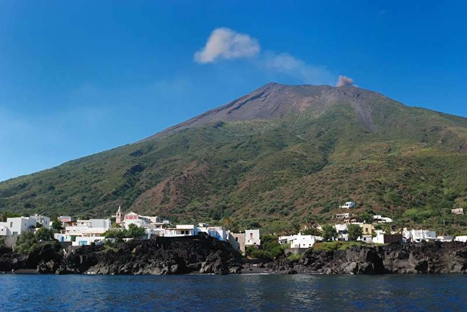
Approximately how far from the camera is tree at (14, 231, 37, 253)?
276 ft

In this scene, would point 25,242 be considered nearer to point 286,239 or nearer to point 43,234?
point 43,234

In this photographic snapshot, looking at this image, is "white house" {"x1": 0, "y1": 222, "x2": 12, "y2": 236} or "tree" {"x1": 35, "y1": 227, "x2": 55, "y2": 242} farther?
"white house" {"x1": 0, "y1": 222, "x2": 12, "y2": 236}

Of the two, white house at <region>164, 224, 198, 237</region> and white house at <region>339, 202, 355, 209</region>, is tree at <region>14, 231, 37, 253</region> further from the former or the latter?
white house at <region>339, 202, 355, 209</region>

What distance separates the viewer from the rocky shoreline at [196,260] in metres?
79.1

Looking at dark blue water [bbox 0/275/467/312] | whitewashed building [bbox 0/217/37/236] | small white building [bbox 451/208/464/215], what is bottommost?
dark blue water [bbox 0/275/467/312]

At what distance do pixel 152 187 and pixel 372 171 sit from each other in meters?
82.8

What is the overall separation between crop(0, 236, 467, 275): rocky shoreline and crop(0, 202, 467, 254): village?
21.3 feet

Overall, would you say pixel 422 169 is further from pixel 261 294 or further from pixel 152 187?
pixel 261 294

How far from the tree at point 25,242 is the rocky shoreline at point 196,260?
4.53 ft

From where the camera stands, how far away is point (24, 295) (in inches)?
1842

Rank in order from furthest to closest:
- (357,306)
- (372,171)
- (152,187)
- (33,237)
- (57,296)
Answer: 1. (152,187)
2. (372,171)
3. (33,237)
4. (57,296)
5. (357,306)

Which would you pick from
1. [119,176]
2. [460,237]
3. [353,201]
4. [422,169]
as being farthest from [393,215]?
[119,176]

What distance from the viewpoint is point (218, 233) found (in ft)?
318

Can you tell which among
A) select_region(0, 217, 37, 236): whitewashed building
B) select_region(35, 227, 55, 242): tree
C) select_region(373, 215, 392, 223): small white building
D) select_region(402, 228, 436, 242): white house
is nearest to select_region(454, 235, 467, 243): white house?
select_region(402, 228, 436, 242): white house
